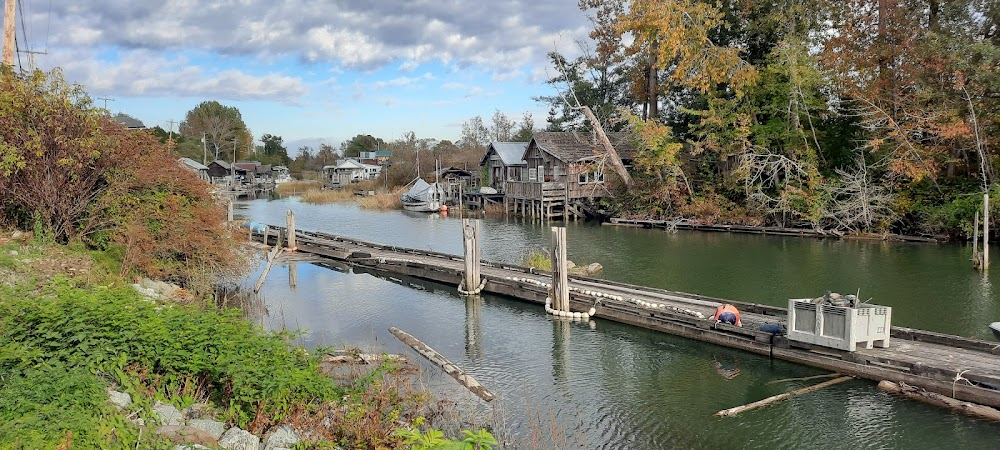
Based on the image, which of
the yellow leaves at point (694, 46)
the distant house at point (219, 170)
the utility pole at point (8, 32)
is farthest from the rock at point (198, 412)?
the distant house at point (219, 170)

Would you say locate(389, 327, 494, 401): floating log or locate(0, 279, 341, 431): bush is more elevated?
locate(0, 279, 341, 431): bush

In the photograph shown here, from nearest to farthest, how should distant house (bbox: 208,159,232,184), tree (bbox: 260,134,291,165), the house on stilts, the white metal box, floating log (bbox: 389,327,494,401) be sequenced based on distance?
floating log (bbox: 389,327,494,401) < the white metal box < the house on stilts < distant house (bbox: 208,159,232,184) < tree (bbox: 260,134,291,165)

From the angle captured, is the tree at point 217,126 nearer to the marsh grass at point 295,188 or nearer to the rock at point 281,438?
the marsh grass at point 295,188

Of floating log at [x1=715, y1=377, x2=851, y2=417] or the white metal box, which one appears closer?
floating log at [x1=715, y1=377, x2=851, y2=417]

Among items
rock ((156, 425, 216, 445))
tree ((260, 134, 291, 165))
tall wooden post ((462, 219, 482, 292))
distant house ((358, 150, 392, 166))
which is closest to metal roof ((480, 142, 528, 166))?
tall wooden post ((462, 219, 482, 292))

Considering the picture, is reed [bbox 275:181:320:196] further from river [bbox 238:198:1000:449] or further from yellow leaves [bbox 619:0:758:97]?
river [bbox 238:198:1000:449]

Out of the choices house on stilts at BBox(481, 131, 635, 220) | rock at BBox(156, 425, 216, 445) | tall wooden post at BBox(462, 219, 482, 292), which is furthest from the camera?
house on stilts at BBox(481, 131, 635, 220)

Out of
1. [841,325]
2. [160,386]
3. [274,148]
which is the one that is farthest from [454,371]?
[274,148]

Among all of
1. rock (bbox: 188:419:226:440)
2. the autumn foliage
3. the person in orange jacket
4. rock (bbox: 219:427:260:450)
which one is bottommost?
the person in orange jacket

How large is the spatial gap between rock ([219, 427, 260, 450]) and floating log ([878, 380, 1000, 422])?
10.9 m

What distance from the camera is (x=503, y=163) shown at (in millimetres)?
56594

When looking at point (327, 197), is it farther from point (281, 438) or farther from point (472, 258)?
point (281, 438)

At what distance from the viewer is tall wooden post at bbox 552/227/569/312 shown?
18.3 metres

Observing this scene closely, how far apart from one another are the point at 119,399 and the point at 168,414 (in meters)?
0.59
